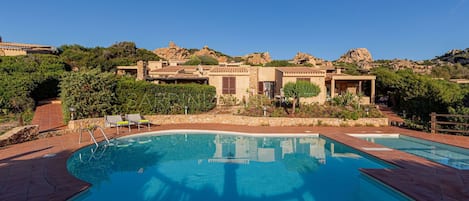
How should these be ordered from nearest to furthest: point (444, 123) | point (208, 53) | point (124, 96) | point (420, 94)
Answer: point (444, 123) → point (124, 96) → point (420, 94) → point (208, 53)

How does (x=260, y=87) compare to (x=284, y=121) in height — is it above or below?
above

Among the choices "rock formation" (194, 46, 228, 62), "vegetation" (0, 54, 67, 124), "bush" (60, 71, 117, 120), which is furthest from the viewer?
"rock formation" (194, 46, 228, 62)

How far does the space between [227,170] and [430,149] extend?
28.9 feet

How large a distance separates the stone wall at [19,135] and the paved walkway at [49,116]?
1.05 metres

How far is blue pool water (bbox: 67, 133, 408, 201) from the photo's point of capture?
577 cm

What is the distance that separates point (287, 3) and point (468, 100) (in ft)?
54.7

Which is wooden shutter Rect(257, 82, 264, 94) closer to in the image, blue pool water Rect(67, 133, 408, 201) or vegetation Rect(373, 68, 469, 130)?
vegetation Rect(373, 68, 469, 130)

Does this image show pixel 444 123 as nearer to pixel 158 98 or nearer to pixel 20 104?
pixel 158 98

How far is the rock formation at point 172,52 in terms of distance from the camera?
63.2 m

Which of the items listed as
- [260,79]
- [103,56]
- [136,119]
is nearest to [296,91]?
[260,79]

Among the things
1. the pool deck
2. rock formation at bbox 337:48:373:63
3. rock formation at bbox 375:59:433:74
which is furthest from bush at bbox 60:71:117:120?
rock formation at bbox 337:48:373:63

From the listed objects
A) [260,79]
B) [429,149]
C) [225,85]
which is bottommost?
[429,149]

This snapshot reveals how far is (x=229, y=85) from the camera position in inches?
787

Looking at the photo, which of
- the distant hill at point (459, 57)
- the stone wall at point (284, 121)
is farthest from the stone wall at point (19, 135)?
the distant hill at point (459, 57)
